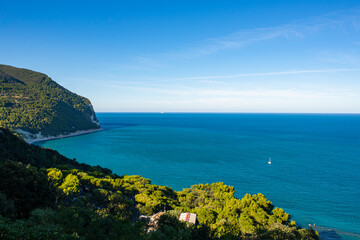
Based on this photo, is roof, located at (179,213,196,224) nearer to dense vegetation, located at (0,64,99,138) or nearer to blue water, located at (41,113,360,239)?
blue water, located at (41,113,360,239)

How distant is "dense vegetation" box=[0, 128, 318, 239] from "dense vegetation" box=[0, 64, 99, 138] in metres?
84.5

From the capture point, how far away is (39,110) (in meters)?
116

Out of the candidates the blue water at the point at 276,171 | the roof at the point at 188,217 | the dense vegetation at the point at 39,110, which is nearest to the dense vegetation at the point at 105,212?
the roof at the point at 188,217

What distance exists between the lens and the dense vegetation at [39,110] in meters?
102

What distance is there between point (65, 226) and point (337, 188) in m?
50.2

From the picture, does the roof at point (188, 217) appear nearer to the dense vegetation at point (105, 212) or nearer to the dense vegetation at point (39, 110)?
the dense vegetation at point (105, 212)

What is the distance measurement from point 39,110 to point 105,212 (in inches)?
4902

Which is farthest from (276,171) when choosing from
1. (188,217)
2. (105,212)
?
(105,212)

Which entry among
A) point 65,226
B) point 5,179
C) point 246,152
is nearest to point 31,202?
point 5,179

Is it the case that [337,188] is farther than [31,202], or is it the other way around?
[337,188]

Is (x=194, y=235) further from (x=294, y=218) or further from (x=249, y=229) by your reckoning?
(x=294, y=218)

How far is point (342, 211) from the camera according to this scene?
111ft

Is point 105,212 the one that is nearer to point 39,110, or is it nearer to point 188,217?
point 188,217

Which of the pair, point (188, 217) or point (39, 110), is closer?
point (188, 217)
